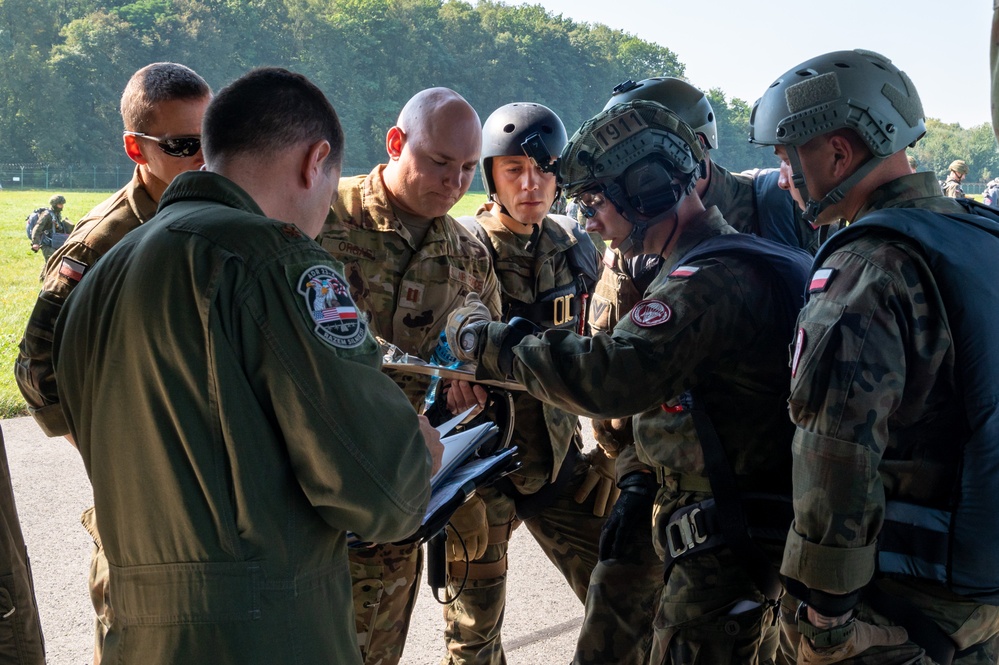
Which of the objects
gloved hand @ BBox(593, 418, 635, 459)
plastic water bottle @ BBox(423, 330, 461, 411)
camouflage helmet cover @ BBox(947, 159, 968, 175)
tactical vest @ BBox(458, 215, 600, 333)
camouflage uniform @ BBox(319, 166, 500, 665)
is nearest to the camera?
plastic water bottle @ BBox(423, 330, 461, 411)

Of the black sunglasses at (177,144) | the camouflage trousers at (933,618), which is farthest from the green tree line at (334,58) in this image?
the camouflage trousers at (933,618)

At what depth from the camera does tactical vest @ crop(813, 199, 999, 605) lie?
1916 millimetres

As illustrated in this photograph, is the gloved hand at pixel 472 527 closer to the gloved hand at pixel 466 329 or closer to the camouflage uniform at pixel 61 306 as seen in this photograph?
the gloved hand at pixel 466 329

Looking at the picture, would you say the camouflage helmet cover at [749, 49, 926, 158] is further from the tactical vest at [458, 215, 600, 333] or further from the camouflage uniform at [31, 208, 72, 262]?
the camouflage uniform at [31, 208, 72, 262]

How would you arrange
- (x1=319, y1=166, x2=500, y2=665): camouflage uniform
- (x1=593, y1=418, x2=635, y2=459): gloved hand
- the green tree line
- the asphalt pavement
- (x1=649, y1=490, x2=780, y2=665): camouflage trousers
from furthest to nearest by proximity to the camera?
the green tree line
the asphalt pavement
(x1=593, y1=418, x2=635, y2=459): gloved hand
(x1=319, y1=166, x2=500, y2=665): camouflage uniform
(x1=649, y1=490, x2=780, y2=665): camouflage trousers

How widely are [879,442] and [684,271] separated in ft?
2.24

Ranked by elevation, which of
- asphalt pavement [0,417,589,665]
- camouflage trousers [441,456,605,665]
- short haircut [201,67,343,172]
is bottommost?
asphalt pavement [0,417,589,665]

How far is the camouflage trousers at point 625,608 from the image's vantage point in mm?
2930

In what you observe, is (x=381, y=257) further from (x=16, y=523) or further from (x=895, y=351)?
(x=895, y=351)

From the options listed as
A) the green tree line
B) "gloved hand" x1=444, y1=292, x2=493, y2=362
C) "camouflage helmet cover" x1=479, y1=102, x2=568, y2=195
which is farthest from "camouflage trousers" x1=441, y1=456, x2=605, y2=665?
the green tree line

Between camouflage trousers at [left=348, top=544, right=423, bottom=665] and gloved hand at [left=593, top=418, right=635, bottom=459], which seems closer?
camouflage trousers at [left=348, top=544, right=423, bottom=665]

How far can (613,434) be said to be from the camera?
11.4 ft

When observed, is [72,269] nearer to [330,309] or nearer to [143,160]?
[143,160]

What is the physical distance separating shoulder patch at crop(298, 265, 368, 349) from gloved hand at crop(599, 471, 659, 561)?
5.41 feet
